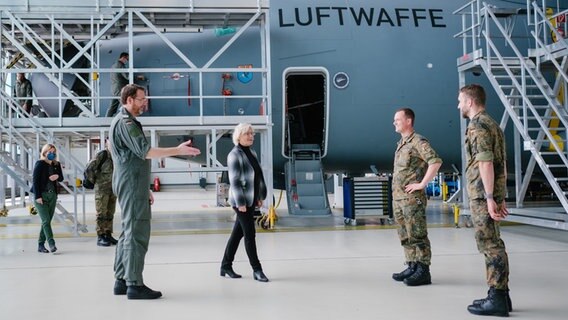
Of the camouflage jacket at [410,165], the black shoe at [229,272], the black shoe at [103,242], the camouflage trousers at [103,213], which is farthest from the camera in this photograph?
the camouflage trousers at [103,213]

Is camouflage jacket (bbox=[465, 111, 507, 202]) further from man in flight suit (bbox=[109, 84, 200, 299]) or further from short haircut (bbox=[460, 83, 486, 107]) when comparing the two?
man in flight suit (bbox=[109, 84, 200, 299])

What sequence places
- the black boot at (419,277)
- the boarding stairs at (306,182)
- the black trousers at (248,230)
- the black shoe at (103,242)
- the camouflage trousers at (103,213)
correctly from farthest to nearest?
1. the boarding stairs at (306,182)
2. the camouflage trousers at (103,213)
3. the black shoe at (103,242)
4. the black trousers at (248,230)
5. the black boot at (419,277)

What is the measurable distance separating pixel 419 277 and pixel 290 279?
1.48 metres

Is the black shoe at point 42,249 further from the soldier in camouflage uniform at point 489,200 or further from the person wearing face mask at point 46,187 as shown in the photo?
the soldier in camouflage uniform at point 489,200

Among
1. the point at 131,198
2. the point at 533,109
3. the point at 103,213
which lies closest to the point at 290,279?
the point at 131,198

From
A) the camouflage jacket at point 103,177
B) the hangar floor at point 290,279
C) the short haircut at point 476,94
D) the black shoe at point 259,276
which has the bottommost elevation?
the hangar floor at point 290,279

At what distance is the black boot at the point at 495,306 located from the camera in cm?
464

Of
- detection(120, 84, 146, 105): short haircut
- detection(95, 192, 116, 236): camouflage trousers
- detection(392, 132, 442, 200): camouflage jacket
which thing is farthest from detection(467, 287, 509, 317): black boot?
detection(95, 192, 116, 236): camouflage trousers

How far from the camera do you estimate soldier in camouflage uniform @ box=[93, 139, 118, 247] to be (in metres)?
9.27

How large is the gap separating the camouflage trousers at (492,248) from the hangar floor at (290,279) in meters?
0.38

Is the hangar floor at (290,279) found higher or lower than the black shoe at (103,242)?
lower

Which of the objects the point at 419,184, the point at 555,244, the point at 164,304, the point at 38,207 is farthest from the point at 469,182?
the point at 38,207

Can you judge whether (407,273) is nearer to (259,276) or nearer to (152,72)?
(259,276)

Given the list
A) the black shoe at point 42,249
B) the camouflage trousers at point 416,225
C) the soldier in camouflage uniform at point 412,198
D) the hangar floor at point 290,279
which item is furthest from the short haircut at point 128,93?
the black shoe at point 42,249
